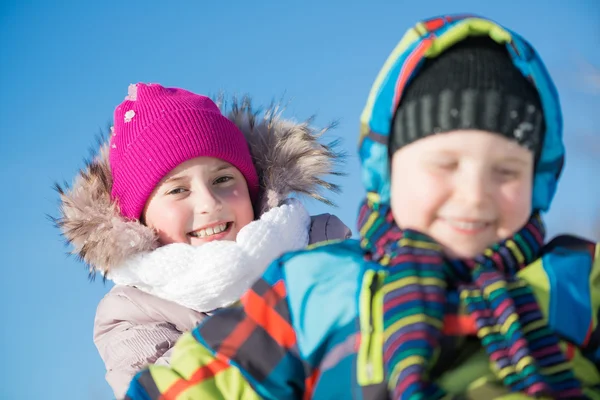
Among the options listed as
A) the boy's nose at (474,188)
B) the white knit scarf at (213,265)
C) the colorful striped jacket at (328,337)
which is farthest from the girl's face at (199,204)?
the boy's nose at (474,188)

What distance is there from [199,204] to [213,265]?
31 centimetres

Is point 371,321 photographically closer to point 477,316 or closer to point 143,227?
point 477,316

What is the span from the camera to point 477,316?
1581 millimetres

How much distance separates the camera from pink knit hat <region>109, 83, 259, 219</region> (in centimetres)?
311

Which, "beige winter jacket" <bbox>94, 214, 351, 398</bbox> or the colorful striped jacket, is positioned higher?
the colorful striped jacket

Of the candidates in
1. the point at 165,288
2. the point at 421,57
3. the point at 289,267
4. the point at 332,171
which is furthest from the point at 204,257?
the point at 421,57

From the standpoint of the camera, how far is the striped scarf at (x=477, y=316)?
1.54 metres

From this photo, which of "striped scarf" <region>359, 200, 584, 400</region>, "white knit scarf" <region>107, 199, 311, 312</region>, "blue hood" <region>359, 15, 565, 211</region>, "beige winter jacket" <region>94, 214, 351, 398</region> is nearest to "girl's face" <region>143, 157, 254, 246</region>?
"white knit scarf" <region>107, 199, 311, 312</region>

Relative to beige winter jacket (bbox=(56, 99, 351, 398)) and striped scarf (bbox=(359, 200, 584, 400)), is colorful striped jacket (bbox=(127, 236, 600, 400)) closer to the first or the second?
striped scarf (bbox=(359, 200, 584, 400))

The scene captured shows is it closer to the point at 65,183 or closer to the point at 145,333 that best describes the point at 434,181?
the point at 145,333

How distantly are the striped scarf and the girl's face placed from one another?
4.76ft

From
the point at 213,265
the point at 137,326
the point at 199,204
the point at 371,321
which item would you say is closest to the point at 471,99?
the point at 371,321

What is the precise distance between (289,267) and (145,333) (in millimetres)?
1375

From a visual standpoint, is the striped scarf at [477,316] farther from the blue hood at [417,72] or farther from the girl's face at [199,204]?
the girl's face at [199,204]
